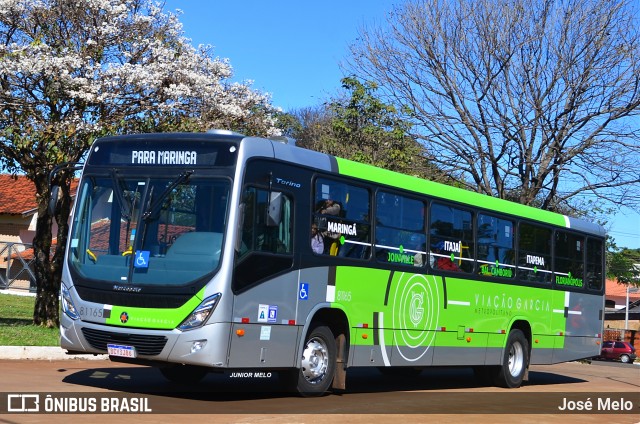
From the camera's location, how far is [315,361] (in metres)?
12.5

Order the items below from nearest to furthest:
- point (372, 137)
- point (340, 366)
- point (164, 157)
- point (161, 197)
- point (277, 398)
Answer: point (161, 197)
point (164, 157)
point (277, 398)
point (340, 366)
point (372, 137)

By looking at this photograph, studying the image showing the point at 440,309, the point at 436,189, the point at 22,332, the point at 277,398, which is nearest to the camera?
the point at 277,398

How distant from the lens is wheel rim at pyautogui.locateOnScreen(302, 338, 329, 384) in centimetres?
1235

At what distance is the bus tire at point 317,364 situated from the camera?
12.3 meters

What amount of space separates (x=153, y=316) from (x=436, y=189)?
19.4ft

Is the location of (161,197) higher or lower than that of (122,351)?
higher

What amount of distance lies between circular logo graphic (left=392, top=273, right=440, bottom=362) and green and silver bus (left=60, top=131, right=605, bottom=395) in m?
0.03

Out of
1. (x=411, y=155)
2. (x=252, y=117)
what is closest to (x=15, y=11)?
(x=252, y=117)

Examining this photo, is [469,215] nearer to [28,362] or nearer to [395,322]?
[395,322]

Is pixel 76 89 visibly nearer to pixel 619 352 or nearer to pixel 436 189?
pixel 436 189

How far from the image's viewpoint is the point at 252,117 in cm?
2267

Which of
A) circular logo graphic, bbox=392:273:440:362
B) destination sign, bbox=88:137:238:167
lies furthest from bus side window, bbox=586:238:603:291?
destination sign, bbox=88:137:238:167

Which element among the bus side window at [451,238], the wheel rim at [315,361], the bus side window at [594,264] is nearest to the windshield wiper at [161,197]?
the wheel rim at [315,361]

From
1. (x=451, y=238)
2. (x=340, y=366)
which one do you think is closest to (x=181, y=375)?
(x=340, y=366)
